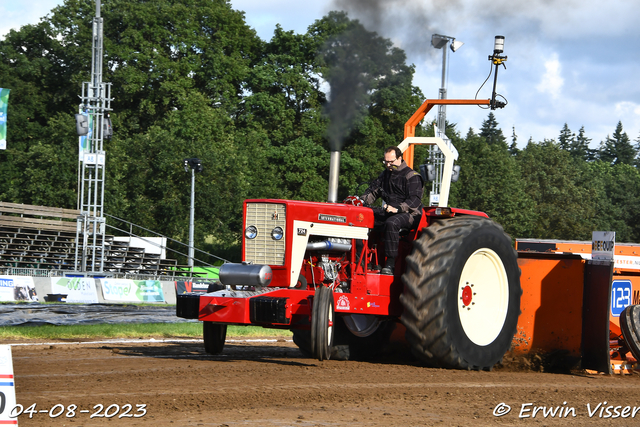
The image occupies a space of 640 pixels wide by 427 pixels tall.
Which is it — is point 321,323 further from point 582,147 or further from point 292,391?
point 582,147

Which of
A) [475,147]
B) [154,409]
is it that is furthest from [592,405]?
[475,147]

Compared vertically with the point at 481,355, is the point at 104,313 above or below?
below

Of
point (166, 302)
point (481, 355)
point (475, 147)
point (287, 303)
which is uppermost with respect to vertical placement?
point (475, 147)

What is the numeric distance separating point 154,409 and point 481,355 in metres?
4.14

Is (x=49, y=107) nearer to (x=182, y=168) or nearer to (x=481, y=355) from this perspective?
(x=182, y=168)

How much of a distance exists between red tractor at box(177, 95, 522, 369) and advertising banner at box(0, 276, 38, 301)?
1521 centimetres

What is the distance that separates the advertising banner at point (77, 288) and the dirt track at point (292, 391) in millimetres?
13671

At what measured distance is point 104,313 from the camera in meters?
16.5

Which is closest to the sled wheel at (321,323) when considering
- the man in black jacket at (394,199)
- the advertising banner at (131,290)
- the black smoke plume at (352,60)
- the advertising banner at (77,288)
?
the man in black jacket at (394,199)

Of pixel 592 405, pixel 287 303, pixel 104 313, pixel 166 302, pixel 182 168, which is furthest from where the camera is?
pixel 182 168

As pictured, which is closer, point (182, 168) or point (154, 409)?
point (154, 409)

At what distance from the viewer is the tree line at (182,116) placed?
4216 centimetres

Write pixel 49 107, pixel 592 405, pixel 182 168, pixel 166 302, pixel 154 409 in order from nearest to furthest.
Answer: pixel 154 409 → pixel 592 405 → pixel 166 302 → pixel 182 168 → pixel 49 107

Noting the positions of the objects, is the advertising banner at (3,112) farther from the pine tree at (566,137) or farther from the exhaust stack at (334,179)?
the pine tree at (566,137)
